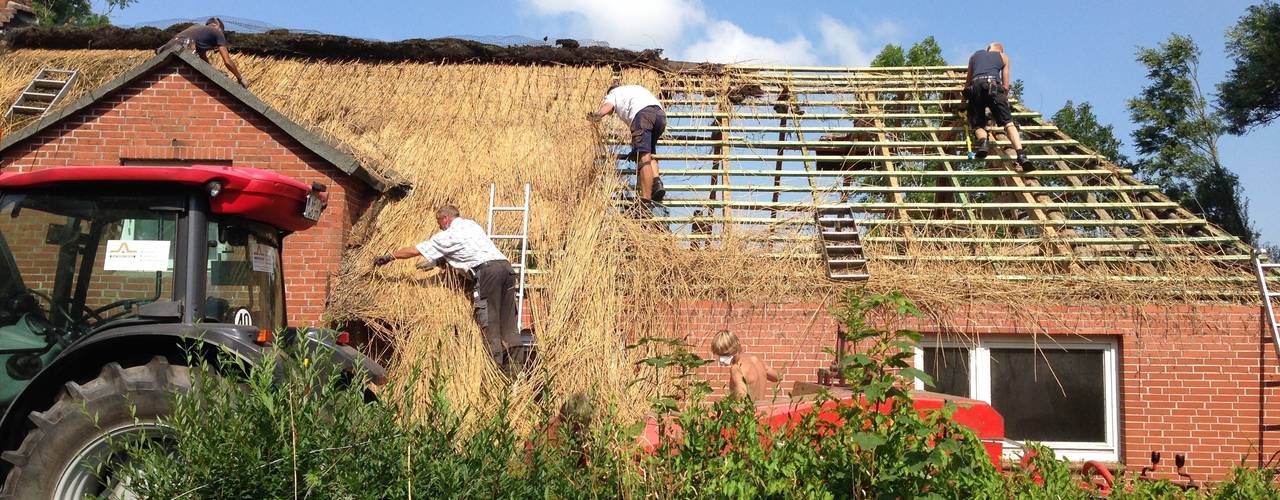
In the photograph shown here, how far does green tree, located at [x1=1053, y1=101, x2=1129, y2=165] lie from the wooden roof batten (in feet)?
67.0

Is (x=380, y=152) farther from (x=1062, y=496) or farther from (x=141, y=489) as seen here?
(x=1062, y=496)

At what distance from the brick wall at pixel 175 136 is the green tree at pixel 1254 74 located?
75.6 ft

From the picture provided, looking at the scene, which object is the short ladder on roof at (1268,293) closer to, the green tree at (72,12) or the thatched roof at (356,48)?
the thatched roof at (356,48)

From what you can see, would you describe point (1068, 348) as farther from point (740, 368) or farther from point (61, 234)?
point (61, 234)

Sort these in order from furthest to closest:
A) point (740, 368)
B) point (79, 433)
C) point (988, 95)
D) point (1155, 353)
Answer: point (988, 95) → point (1155, 353) → point (740, 368) → point (79, 433)

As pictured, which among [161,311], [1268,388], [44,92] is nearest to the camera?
[161,311]

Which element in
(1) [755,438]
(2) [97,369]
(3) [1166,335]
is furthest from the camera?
(3) [1166,335]

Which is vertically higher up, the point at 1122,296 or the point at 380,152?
the point at 380,152

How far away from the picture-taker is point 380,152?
455 inches

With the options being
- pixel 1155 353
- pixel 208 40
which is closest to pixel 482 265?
pixel 208 40

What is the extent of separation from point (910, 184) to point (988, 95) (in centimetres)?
136

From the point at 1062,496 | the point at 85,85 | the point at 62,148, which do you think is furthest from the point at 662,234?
the point at 85,85

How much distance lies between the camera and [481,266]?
8.95 metres

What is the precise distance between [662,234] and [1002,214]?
12.6ft
